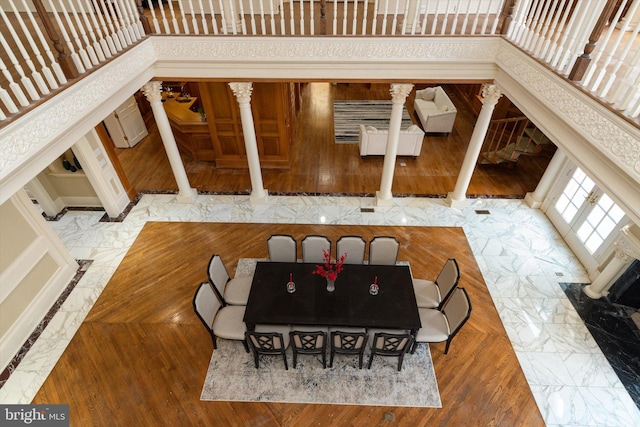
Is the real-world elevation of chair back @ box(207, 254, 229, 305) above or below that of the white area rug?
above

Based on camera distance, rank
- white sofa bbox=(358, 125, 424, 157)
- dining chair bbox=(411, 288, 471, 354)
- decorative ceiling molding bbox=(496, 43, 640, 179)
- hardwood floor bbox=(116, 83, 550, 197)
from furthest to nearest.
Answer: white sofa bbox=(358, 125, 424, 157), hardwood floor bbox=(116, 83, 550, 197), dining chair bbox=(411, 288, 471, 354), decorative ceiling molding bbox=(496, 43, 640, 179)

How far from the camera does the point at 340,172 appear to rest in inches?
311

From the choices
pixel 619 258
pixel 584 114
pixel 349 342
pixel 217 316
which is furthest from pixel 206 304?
pixel 619 258

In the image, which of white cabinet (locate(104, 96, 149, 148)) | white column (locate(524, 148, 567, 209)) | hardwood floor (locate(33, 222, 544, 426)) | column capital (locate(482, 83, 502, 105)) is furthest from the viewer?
white cabinet (locate(104, 96, 149, 148))

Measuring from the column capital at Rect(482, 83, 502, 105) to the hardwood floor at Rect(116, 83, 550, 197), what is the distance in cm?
222

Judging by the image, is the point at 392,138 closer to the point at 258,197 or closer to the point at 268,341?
the point at 258,197

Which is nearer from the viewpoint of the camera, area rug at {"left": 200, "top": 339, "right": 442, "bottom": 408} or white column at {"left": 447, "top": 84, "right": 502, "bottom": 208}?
area rug at {"left": 200, "top": 339, "right": 442, "bottom": 408}

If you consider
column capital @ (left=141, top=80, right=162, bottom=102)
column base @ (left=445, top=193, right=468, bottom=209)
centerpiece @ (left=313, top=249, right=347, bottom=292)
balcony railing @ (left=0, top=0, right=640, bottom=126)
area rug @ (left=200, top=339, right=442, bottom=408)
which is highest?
balcony railing @ (left=0, top=0, right=640, bottom=126)

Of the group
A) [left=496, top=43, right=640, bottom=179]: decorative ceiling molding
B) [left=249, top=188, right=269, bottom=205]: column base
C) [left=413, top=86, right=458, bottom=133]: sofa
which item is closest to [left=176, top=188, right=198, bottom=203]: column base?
[left=249, top=188, right=269, bottom=205]: column base

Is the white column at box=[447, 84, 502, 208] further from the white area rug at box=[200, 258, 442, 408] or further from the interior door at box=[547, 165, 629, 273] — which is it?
the white area rug at box=[200, 258, 442, 408]

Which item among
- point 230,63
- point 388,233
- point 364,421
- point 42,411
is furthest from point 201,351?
point 230,63

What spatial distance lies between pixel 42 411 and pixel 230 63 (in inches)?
204

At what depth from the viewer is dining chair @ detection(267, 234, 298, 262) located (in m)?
5.03

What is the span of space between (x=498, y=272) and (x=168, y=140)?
631 centimetres
